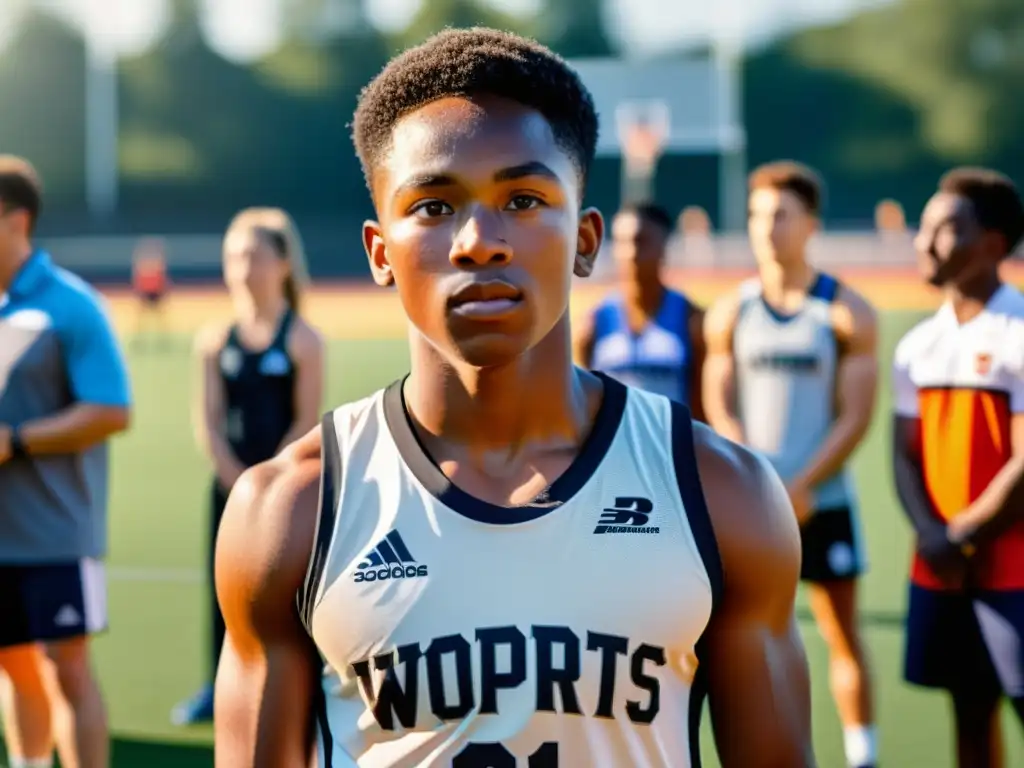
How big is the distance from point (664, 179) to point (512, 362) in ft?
138

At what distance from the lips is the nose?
0.03 meters

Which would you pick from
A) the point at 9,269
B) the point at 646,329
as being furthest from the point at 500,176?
the point at 646,329

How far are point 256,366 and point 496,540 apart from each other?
13.1 ft

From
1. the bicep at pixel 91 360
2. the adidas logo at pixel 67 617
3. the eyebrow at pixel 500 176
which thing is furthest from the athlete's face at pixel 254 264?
the eyebrow at pixel 500 176

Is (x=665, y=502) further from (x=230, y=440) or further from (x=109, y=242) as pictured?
(x=109, y=242)

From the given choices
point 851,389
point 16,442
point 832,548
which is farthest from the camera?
point 851,389

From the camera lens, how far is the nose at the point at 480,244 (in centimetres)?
190

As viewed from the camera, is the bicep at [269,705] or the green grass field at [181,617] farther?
the green grass field at [181,617]

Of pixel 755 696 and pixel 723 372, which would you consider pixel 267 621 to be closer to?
pixel 755 696

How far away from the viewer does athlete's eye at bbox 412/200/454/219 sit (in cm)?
197

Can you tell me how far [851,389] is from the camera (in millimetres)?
5602

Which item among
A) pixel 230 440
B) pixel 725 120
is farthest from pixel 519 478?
pixel 725 120

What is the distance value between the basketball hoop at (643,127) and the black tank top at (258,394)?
110 ft

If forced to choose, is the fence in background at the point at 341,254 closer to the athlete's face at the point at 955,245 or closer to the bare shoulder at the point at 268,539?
the athlete's face at the point at 955,245
